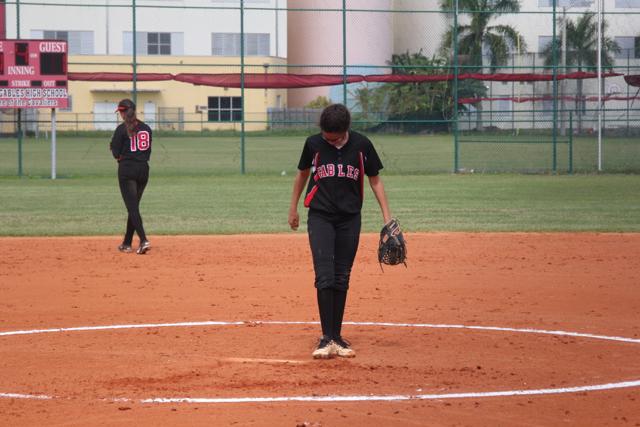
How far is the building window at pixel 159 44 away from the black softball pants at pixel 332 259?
48.0 m

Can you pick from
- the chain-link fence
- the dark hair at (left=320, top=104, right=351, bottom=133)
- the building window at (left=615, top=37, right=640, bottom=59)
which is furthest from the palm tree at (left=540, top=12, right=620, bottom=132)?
the dark hair at (left=320, top=104, right=351, bottom=133)

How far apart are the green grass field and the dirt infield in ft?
9.73

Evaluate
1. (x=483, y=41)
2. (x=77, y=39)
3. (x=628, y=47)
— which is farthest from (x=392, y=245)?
(x=77, y=39)

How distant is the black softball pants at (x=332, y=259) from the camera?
826cm

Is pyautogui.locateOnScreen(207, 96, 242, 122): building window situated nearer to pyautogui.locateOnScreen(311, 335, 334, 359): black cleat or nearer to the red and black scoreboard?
the red and black scoreboard

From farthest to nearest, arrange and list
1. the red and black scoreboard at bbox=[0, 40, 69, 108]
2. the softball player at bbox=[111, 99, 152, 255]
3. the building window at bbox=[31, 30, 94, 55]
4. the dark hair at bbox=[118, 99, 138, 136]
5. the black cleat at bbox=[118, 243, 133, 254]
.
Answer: the building window at bbox=[31, 30, 94, 55] < the red and black scoreboard at bbox=[0, 40, 69, 108] < the black cleat at bbox=[118, 243, 133, 254] < the softball player at bbox=[111, 99, 152, 255] < the dark hair at bbox=[118, 99, 138, 136]

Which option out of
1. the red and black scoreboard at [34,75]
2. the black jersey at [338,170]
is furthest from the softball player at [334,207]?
the red and black scoreboard at [34,75]

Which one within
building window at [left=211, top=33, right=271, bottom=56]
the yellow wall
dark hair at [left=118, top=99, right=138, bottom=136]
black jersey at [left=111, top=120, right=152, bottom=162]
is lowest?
black jersey at [left=111, top=120, right=152, bottom=162]

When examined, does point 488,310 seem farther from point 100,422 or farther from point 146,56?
point 146,56

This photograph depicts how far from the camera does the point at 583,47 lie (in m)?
36.1

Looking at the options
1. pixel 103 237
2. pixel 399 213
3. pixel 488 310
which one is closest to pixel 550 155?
pixel 399 213

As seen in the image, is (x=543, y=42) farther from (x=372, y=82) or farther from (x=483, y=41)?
(x=372, y=82)

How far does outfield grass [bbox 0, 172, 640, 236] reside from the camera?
1794 cm

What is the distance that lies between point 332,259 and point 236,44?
157 ft
